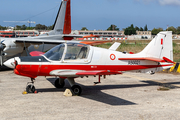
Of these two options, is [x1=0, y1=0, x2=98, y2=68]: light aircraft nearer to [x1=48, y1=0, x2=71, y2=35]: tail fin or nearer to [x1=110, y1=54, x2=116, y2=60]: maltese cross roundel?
[x1=48, y1=0, x2=71, y2=35]: tail fin

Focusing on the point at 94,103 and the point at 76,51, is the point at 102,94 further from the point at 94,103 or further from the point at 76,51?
the point at 76,51

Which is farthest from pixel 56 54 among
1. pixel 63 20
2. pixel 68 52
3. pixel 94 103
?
pixel 63 20

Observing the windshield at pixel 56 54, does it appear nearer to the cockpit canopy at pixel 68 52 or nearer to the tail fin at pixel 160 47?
the cockpit canopy at pixel 68 52

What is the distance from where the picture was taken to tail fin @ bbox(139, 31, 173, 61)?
10.5m

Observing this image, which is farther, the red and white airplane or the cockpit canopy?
the cockpit canopy

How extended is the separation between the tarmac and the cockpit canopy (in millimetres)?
1517

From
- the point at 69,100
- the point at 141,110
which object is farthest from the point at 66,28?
the point at 141,110

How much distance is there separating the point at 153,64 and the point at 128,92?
6.72ft

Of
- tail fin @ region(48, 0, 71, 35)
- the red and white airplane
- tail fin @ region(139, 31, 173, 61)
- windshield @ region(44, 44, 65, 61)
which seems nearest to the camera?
the red and white airplane

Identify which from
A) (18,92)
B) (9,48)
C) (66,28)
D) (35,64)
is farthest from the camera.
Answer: (66,28)

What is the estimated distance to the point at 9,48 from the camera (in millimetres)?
16922

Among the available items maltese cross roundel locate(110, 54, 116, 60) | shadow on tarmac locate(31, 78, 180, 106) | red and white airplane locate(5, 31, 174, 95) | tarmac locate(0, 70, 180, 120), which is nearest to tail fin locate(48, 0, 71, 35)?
shadow on tarmac locate(31, 78, 180, 106)

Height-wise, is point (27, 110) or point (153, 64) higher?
point (153, 64)

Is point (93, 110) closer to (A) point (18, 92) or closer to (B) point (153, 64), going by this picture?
(A) point (18, 92)
